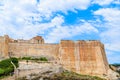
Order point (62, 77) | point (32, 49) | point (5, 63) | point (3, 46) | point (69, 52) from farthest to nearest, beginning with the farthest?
1. point (32, 49)
2. point (69, 52)
3. point (3, 46)
4. point (5, 63)
5. point (62, 77)

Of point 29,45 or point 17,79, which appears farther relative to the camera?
point 29,45

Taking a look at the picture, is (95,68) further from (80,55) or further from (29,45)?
(29,45)

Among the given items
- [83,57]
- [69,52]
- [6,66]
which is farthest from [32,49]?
[83,57]

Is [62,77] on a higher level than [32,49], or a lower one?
lower

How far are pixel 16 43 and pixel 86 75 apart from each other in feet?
52.8

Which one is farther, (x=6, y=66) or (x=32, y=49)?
(x=32, y=49)

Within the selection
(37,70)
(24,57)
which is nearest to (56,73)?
(37,70)

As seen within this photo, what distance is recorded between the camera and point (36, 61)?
77.7 metres

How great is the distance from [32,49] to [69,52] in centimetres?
768

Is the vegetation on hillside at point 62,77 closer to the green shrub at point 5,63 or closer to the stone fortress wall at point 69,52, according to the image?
the stone fortress wall at point 69,52

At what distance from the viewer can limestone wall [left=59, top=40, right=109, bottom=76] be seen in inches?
3150

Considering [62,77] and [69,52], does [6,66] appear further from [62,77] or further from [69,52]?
[69,52]

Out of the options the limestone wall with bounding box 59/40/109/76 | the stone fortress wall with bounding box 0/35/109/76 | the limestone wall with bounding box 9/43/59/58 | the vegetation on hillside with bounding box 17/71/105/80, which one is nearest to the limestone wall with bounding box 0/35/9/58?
the stone fortress wall with bounding box 0/35/109/76

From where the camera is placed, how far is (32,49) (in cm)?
8175
